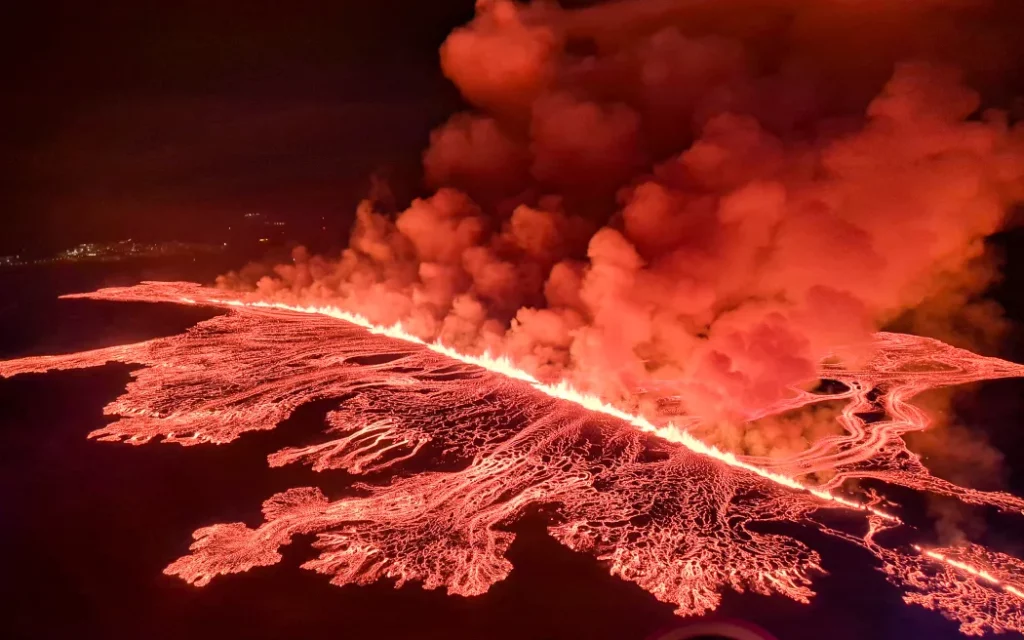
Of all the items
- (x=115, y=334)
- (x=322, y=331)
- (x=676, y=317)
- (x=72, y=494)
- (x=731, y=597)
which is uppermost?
(x=676, y=317)

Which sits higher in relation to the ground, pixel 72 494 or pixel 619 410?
pixel 619 410

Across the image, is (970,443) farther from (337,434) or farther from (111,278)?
(111,278)

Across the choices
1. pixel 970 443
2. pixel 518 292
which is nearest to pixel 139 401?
pixel 518 292

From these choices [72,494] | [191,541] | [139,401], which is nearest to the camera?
[191,541]

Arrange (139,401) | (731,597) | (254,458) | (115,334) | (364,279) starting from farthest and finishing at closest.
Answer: (364,279)
(115,334)
(139,401)
(254,458)
(731,597)

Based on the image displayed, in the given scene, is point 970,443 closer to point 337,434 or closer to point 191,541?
point 337,434

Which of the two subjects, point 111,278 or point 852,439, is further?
point 111,278
